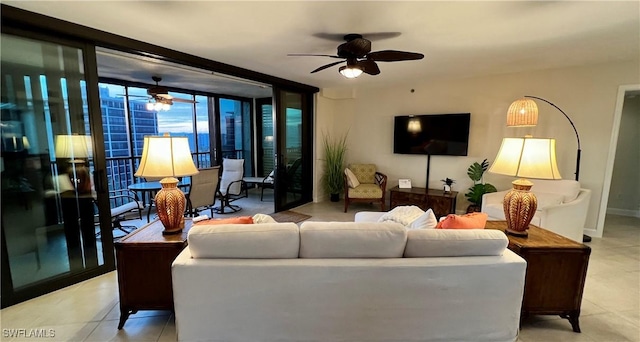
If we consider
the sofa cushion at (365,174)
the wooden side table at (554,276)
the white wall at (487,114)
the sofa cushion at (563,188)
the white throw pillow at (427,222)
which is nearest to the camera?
the wooden side table at (554,276)

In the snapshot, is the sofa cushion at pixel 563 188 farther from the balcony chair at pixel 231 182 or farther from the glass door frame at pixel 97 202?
the glass door frame at pixel 97 202

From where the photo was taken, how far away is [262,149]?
717cm

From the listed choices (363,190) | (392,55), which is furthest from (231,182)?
(392,55)

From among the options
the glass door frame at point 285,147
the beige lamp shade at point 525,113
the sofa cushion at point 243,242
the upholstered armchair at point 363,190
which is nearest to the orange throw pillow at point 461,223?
the sofa cushion at point 243,242

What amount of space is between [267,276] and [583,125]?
182 inches

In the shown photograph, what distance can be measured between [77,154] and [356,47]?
8.97 ft

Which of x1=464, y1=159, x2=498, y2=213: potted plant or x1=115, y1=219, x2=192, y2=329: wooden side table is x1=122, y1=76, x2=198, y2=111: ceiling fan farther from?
x1=464, y1=159, x2=498, y2=213: potted plant

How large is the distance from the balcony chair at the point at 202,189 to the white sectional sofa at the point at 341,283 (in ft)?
7.73

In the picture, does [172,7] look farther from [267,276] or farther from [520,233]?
[520,233]

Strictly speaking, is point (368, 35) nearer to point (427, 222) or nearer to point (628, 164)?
point (427, 222)

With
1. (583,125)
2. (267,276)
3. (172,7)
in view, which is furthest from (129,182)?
(583,125)

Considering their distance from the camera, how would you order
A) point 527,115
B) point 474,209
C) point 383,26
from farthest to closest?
point 474,209 → point 527,115 → point 383,26

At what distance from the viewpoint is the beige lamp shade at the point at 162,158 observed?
79.5 inches

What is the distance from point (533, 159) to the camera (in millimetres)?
2006
